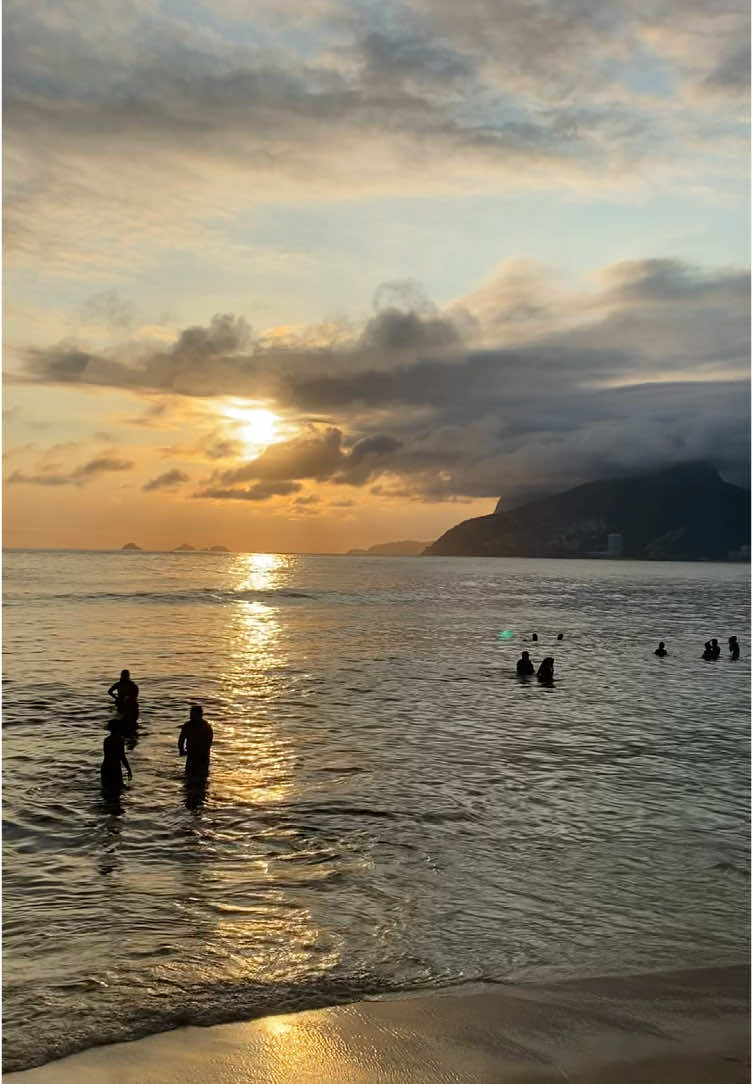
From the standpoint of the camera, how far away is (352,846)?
656 inches

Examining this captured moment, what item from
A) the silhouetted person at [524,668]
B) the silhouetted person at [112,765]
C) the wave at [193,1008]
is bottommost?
the silhouetted person at [524,668]

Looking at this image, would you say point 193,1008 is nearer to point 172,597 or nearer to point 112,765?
point 112,765

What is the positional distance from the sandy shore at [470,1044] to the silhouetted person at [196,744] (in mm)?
11513

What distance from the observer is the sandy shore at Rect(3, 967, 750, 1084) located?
8.82 meters

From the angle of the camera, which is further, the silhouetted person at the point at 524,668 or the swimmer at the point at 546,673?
the silhouetted person at the point at 524,668

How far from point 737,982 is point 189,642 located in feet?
176

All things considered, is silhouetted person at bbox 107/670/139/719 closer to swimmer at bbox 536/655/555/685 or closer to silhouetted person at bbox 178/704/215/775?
silhouetted person at bbox 178/704/215/775

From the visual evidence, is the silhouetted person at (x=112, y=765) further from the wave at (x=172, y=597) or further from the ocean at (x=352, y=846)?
the wave at (x=172, y=597)

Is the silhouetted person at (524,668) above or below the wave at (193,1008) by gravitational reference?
below

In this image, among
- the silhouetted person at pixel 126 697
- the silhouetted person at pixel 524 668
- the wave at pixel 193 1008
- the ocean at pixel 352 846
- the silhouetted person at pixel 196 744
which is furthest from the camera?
the silhouetted person at pixel 524 668

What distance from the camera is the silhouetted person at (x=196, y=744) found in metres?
21.3

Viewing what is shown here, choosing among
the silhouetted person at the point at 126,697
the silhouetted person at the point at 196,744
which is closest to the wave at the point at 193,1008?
the silhouetted person at the point at 196,744

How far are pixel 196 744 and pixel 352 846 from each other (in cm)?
616

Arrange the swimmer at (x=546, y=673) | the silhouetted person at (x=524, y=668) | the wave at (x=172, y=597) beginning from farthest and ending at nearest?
the wave at (x=172, y=597) → the silhouetted person at (x=524, y=668) → the swimmer at (x=546, y=673)
